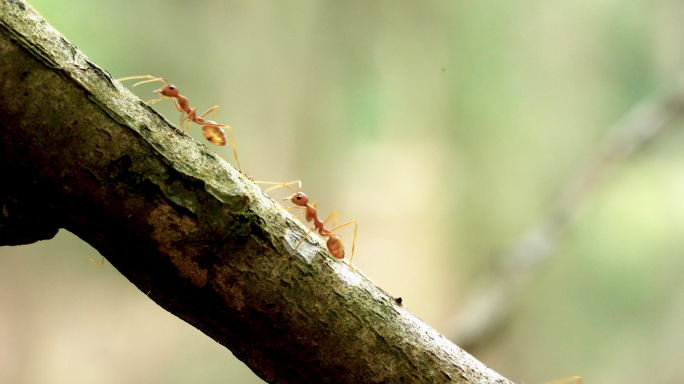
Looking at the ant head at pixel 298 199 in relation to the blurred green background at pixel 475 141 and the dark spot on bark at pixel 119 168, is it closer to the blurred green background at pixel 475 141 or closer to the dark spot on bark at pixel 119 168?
the dark spot on bark at pixel 119 168

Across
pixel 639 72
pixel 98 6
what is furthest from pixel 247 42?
pixel 639 72

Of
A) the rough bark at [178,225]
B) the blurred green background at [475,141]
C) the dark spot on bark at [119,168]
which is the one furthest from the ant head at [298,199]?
the blurred green background at [475,141]

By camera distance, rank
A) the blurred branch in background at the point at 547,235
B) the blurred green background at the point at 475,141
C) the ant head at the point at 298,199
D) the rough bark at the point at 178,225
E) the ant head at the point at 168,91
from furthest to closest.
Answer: the blurred branch in background at the point at 547,235, the blurred green background at the point at 475,141, the ant head at the point at 298,199, the ant head at the point at 168,91, the rough bark at the point at 178,225

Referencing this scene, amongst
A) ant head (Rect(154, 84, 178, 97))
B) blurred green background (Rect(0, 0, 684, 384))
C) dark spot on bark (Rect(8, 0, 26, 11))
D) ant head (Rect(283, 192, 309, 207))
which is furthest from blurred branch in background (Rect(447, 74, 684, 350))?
dark spot on bark (Rect(8, 0, 26, 11))

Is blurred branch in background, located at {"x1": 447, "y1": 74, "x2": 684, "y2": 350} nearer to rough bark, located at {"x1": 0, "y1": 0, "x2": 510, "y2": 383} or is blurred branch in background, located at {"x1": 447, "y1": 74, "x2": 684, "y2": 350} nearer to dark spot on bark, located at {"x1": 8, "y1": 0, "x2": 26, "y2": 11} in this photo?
rough bark, located at {"x1": 0, "y1": 0, "x2": 510, "y2": 383}

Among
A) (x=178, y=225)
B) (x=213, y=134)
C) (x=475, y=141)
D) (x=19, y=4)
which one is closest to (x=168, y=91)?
(x=213, y=134)

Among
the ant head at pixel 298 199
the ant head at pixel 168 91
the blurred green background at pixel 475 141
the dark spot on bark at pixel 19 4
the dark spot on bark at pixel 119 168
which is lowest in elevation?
the dark spot on bark at pixel 119 168

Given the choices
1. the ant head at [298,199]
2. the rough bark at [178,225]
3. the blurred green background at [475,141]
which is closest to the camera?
the rough bark at [178,225]
